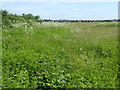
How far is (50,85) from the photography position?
5.48m

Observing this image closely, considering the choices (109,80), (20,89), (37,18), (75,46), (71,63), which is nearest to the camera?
(20,89)

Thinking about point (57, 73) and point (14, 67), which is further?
point (14, 67)

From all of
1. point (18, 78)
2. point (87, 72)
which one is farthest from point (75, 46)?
point (18, 78)

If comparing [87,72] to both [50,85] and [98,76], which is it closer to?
[98,76]

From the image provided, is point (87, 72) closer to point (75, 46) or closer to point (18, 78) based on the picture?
point (18, 78)

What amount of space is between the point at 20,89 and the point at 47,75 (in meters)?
1.14

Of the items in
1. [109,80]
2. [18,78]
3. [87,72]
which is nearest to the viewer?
[18,78]

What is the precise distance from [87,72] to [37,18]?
23.9 meters

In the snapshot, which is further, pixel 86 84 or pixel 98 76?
pixel 98 76

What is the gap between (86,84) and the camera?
18.8 ft

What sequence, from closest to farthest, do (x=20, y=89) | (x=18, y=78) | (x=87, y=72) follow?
(x=20, y=89), (x=18, y=78), (x=87, y=72)

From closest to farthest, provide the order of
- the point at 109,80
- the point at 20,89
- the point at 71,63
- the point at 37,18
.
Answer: the point at 20,89, the point at 109,80, the point at 71,63, the point at 37,18

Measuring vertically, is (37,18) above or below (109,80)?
above

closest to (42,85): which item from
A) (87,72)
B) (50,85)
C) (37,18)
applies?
(50,85)
